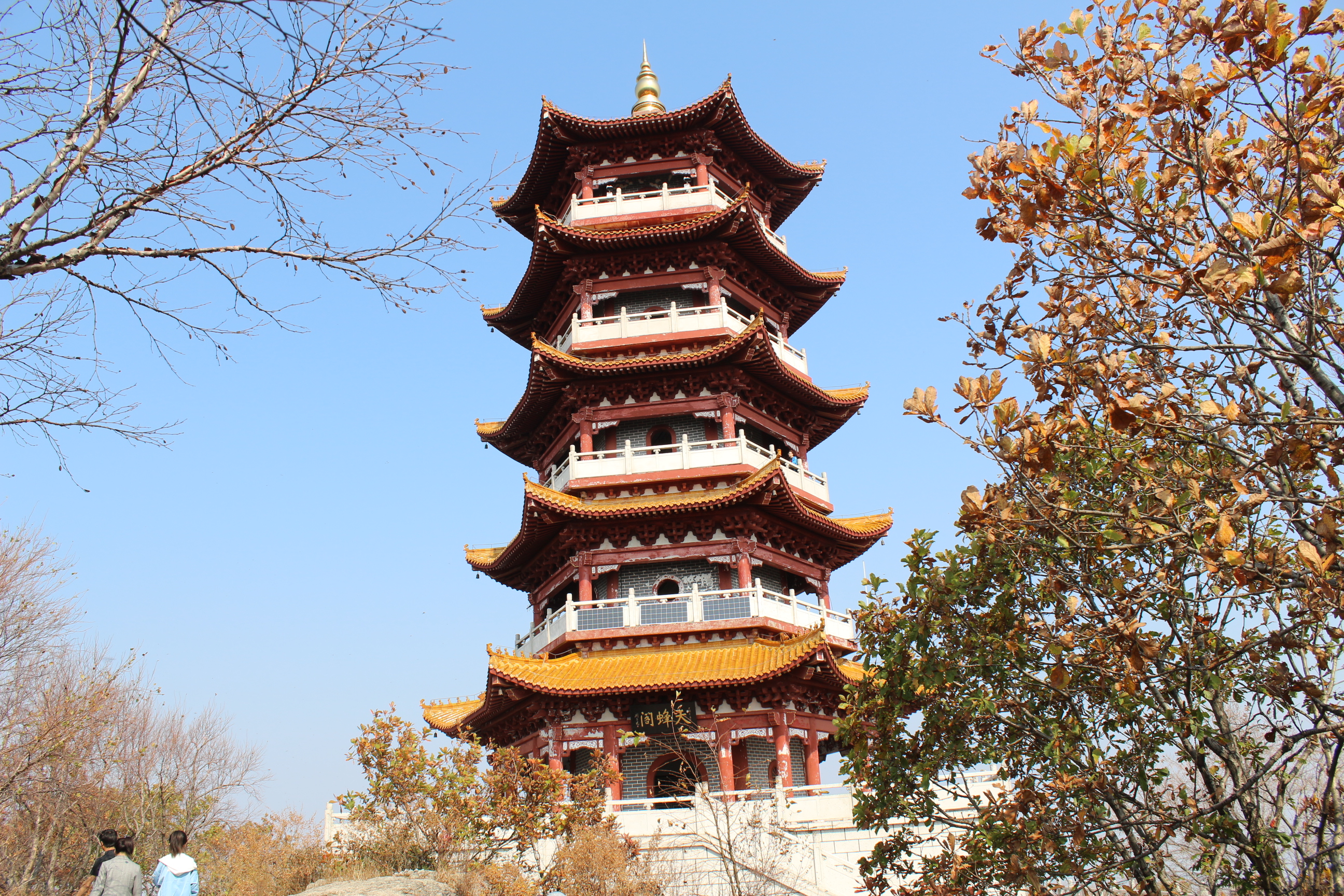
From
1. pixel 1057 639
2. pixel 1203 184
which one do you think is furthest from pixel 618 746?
pixel 1203 184

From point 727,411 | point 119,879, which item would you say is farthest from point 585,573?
point 119,879

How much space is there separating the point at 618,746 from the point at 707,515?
421 centimetres

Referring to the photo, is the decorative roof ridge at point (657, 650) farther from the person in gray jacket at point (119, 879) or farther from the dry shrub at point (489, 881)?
the person in gray jacket at point (119, 879)

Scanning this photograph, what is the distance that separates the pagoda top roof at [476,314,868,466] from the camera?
17891 mm

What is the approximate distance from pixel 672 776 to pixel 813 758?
8.00 ft

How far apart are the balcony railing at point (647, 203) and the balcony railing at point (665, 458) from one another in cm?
515

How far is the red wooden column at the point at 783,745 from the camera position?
15.1 metres

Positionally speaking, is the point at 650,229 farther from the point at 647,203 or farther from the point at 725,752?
the point at 725,752

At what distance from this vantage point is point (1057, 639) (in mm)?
4906

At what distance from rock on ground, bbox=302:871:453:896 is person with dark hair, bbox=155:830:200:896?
8.11ft

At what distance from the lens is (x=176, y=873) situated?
7770 mm

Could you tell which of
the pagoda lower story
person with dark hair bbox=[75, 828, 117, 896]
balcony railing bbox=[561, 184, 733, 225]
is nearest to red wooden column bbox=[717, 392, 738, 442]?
the pagoda lower story

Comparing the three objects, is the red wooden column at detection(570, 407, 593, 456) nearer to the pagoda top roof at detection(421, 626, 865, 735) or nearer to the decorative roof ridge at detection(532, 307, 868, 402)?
the decorative roof ridge at detection(532, 307, 868, 402)

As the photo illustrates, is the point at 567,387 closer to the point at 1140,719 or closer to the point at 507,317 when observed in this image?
the point at 507,317
